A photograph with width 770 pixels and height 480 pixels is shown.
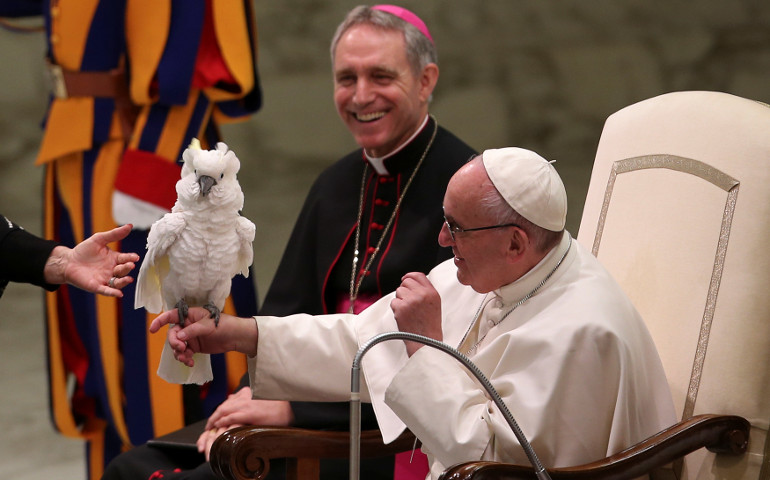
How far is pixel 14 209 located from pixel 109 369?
3.86 meters

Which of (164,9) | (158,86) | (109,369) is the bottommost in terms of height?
(109,369)

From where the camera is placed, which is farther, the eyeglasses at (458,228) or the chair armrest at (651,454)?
the eyeglasses at (458,228)

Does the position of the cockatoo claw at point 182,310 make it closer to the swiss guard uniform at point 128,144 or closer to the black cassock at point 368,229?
the black cassock at point 368,229

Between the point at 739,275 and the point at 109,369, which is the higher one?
the point at 739,275

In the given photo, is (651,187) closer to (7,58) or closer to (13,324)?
(13,324)

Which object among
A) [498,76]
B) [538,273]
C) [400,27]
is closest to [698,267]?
[538,273]

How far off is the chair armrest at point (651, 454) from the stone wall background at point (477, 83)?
3.95 m

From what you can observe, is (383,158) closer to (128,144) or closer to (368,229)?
(368,229)

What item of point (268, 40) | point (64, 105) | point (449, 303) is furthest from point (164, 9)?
point (268, 40)

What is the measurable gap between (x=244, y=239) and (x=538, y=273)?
64 centimetres

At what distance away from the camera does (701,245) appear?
2.42 metres

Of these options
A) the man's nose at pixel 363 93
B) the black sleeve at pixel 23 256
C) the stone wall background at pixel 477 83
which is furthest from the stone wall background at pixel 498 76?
the black sleeve at pixel 23 256

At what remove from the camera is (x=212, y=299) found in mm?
2193

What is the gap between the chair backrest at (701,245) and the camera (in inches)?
90.5
